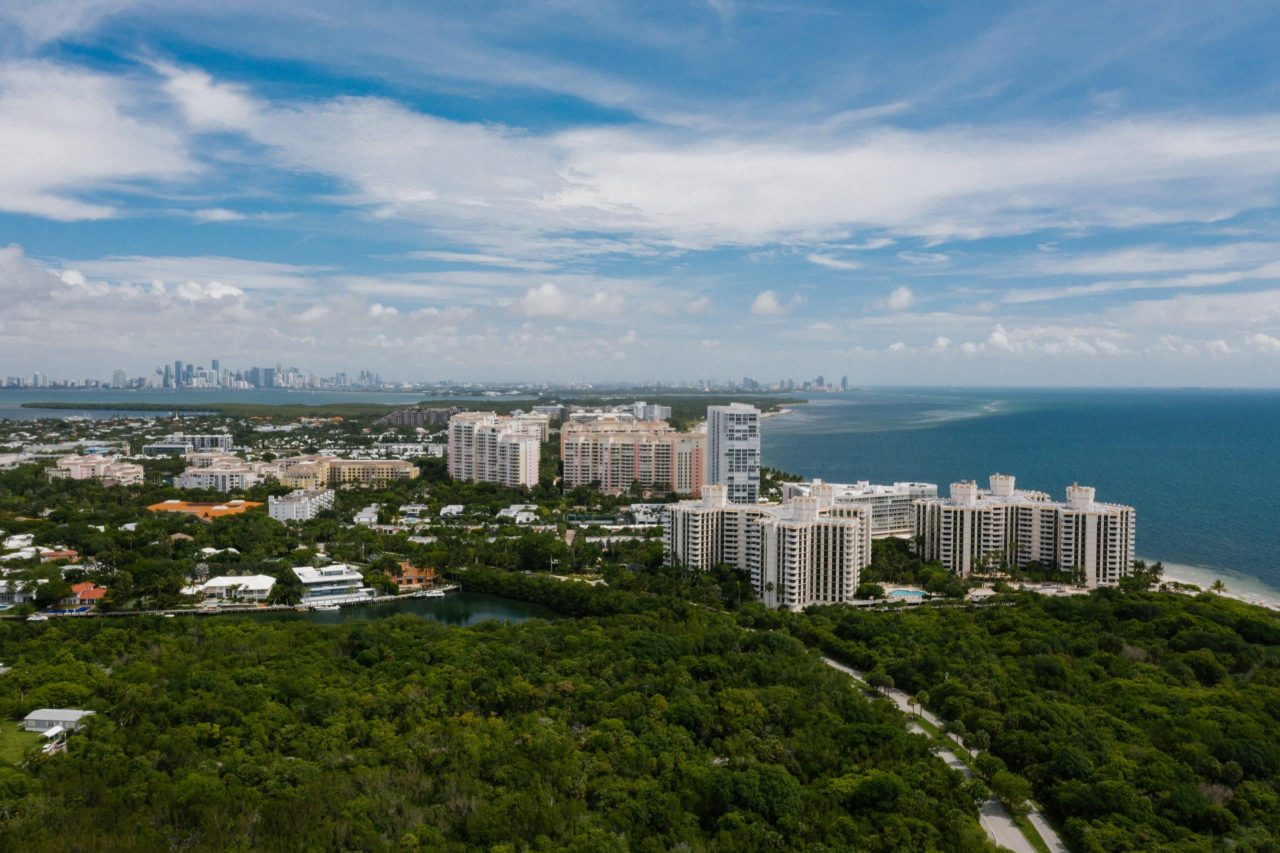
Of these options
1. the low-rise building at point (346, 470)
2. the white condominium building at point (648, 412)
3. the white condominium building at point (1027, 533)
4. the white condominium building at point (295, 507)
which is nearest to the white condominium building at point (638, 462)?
the low-rise building at point (346, 470)

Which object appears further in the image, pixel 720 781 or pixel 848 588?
pixel 848 588

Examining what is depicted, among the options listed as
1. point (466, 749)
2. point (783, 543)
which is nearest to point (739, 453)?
point (783, 543)

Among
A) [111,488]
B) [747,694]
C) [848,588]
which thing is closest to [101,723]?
[747,694]

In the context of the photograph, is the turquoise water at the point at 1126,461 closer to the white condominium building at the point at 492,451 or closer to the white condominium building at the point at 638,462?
the white condominium building at the point at 638,462

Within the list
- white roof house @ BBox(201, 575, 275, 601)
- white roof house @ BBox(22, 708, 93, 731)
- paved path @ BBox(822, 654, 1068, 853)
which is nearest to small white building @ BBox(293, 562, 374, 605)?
white roof house @ BBox(201, 575, 275, 601)

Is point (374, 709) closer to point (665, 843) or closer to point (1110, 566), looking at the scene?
point (665, 843)

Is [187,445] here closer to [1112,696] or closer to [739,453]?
[739,453]

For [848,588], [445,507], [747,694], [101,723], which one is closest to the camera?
[101,723]
